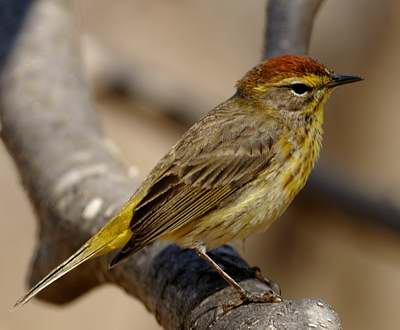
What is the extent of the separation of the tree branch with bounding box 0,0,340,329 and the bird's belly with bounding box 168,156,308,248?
95mm

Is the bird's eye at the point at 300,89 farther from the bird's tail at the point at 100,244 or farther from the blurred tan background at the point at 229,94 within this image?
the blurred tan background at the point at 229,94

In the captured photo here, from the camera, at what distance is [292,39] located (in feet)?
17.9

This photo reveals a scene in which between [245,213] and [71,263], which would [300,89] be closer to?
[245,213]

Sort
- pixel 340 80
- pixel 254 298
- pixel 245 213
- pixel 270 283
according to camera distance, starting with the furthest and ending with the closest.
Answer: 1. pixel 340 80
2. pixel 245 213
3. pixel 270 283
4. pixel 254 298

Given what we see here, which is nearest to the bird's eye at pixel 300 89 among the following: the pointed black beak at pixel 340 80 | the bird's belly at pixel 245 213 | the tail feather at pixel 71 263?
the pointed black beak at pixel 340 80

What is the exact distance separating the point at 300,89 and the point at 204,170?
69 centimetres

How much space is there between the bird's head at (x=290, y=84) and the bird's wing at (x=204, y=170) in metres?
0.15

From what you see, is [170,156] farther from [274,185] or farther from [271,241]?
[271,241]

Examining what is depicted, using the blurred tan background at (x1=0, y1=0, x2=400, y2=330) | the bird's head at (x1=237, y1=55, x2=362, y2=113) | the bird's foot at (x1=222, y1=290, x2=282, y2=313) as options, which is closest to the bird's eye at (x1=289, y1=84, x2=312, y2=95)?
the bird's head at (x1=237, y1=55, x2=362, y2=113)

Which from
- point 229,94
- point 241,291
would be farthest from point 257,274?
point 229,94

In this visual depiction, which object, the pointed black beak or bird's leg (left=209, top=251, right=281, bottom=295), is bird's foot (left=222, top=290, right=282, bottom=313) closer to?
bird's leg (left=209, top=251, right=281, bottom=295)

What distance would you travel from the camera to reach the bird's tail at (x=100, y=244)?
16.3ft

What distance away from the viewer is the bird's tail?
495 centimetres

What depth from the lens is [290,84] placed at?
18.0ft
